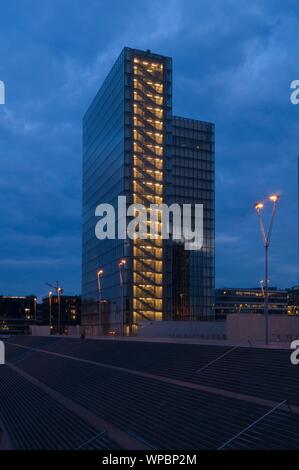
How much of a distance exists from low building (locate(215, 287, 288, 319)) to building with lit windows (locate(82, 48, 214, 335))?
62.9 meters

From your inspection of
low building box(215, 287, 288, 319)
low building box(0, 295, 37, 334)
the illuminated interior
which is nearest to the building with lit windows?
the illuminated interior

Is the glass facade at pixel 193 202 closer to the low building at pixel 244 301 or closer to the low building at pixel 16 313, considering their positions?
the low building at pixel 244 301

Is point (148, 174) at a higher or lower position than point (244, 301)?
higher

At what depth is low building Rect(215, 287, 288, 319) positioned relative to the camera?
176625 millimetres

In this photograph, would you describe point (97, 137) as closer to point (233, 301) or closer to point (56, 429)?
point (233, 301)

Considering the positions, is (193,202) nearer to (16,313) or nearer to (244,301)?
(244,301)

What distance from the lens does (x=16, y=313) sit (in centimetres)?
19250

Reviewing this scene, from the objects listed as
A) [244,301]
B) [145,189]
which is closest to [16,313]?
[244,301]

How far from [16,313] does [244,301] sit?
255ft

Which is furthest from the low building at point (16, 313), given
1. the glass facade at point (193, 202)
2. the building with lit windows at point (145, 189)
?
the glass facade at point (193, 202)

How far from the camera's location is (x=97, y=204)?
112 metres

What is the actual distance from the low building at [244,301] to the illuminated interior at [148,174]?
7850 cm

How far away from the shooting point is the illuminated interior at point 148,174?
97750 mm

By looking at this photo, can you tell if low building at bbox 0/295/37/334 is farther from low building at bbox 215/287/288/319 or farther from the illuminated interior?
the illuminated interior
